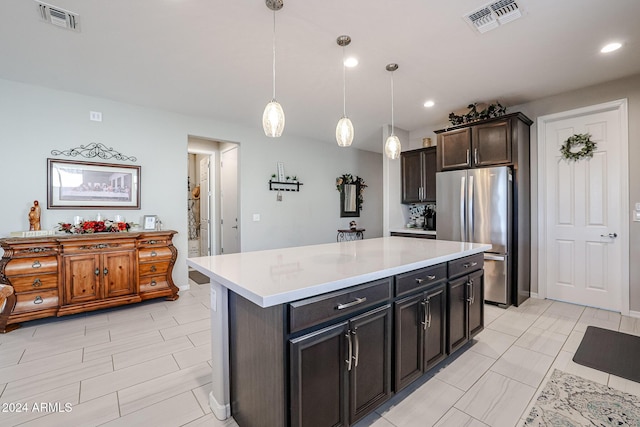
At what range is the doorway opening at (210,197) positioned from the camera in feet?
17.4

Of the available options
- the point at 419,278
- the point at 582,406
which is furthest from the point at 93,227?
the point at 582,406

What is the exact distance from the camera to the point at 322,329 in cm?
136

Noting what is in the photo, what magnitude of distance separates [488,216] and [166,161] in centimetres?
444

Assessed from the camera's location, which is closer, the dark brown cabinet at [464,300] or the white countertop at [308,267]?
the white countertop at [308,267]

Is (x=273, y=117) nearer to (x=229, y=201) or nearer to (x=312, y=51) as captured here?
(x=312, y=51)

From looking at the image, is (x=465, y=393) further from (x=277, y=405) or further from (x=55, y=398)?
(x=55, y=398)

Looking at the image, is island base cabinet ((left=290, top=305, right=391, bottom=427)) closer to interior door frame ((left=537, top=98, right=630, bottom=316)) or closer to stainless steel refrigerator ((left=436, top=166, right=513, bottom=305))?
stainless steel refrigerator ((left=436, top=166, right=513, bottom=305))

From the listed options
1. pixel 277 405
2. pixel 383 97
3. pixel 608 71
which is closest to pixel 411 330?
pixel 277 405

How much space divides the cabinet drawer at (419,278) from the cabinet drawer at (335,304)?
12cm

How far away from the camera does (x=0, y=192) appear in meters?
3.08

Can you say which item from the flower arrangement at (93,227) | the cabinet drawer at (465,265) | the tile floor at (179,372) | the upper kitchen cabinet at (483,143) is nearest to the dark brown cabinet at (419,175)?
the upper kitchen cabinet at (483,143)

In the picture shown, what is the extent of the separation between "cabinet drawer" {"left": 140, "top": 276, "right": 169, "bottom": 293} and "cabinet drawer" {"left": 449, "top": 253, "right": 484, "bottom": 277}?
3.49 metres

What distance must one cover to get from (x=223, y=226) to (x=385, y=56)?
4341 mm

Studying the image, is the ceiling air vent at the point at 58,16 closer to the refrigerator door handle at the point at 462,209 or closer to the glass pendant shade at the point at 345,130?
the glass pendant shade at the point at 345,130
